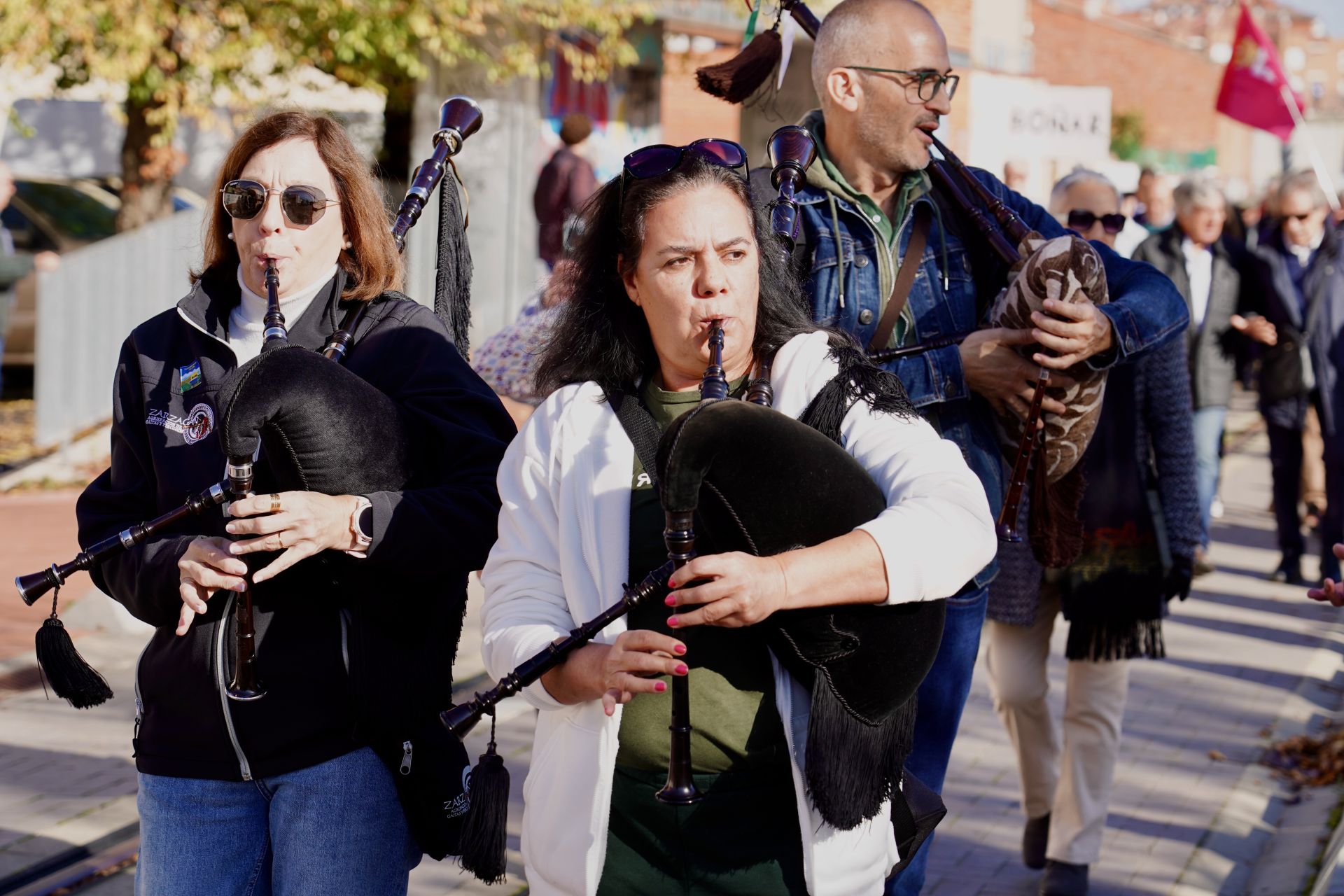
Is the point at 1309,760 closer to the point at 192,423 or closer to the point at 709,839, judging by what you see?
the point at 709,839

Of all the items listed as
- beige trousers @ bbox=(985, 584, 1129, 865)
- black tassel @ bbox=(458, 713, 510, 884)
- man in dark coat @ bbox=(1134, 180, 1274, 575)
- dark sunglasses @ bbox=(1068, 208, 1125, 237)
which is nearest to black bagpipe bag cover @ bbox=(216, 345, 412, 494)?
black tassel @ bbox=(458, 713, 510, 884)

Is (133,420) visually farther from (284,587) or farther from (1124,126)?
(1124,126)

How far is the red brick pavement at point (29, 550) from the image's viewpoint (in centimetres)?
739

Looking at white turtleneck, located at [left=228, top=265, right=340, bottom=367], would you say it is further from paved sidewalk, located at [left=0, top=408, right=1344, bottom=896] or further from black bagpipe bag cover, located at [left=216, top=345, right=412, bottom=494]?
paved sidewalk, located at [left=0, top=408, right=1344, bottom=896]

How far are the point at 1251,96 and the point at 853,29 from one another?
10.7 metres

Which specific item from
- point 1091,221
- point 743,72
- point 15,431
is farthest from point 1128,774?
point 15,431

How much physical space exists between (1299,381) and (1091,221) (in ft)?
16.4

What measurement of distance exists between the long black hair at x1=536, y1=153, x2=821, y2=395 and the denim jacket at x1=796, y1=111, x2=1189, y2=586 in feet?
2.27

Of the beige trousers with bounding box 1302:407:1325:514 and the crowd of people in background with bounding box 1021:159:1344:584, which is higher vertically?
the crowd of people in background with bounding box 1021:159:1344:584

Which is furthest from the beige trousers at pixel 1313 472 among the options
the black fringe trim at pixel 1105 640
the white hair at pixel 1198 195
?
the black fringe trim at pixel 1105 640

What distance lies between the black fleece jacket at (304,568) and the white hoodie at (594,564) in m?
0.32

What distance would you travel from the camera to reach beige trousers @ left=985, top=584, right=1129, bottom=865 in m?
4.84

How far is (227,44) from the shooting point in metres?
11.6

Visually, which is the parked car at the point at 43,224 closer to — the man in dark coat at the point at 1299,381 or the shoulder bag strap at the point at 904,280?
the man in dark coat at the point at 1299,381
